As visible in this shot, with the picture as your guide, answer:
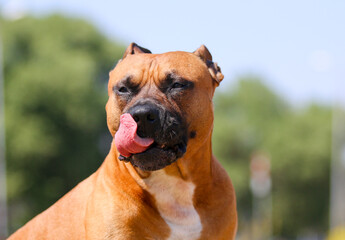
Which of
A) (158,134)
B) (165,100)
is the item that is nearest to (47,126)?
(165,100)

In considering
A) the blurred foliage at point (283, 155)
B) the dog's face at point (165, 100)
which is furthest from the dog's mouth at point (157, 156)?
the blurred foliage at point (283, 155)

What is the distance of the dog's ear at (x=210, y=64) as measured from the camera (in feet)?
15.0

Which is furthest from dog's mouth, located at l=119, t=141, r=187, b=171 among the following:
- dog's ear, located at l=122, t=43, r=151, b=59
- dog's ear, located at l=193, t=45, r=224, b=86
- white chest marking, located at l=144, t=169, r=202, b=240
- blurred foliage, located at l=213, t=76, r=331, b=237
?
blurred foliage, located at l=213, t=76, r=331, b=237

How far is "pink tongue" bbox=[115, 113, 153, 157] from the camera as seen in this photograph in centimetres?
394

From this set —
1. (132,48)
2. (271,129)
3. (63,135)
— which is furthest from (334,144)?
(132,48)

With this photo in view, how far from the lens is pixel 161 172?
4379 millimetres

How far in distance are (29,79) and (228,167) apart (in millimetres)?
22491

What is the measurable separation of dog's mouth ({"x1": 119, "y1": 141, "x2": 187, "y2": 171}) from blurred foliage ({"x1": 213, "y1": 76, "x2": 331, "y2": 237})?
43399 mm

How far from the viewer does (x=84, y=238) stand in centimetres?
427

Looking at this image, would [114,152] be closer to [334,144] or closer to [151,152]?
[151,152]

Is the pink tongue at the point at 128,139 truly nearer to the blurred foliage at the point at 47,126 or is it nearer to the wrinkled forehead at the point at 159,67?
the wrinkled forehead at the point at 159,67

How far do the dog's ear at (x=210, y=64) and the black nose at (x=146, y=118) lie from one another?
29.7 inches

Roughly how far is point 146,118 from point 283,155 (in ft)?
155

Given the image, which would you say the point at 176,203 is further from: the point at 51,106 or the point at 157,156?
the point at 51,106
